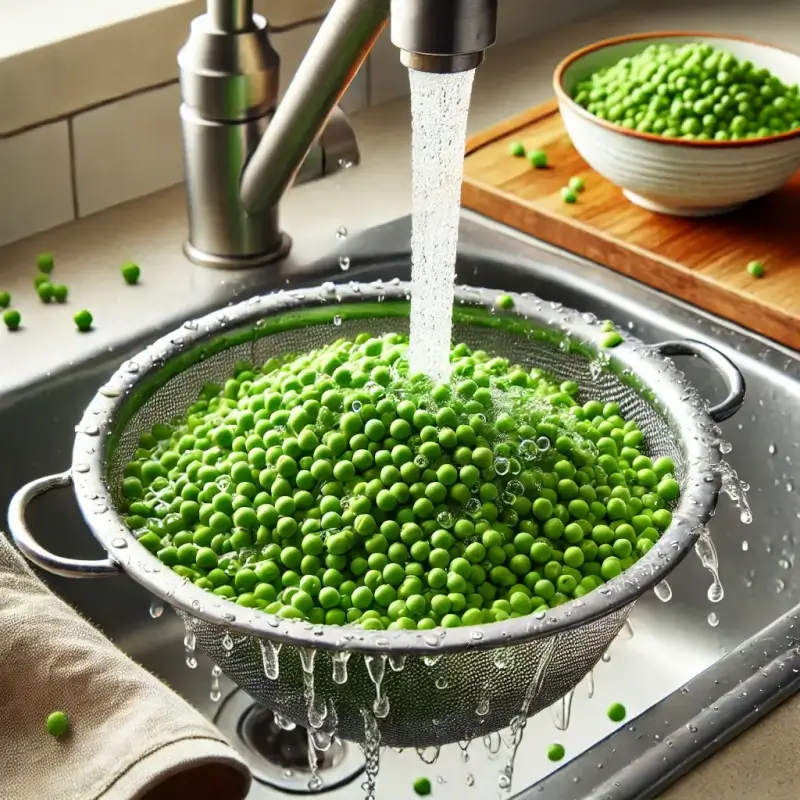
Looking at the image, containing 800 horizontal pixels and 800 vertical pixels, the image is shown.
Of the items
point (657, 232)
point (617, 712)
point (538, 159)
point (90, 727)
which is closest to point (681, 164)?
point (657, 232)

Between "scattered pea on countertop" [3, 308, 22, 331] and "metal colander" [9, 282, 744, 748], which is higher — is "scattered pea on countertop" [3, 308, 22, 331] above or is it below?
below

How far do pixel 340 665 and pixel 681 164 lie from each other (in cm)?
66

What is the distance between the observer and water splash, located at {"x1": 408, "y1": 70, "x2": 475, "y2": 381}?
78 centimetres

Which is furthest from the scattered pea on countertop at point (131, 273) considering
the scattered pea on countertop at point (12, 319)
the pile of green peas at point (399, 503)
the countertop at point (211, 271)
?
the pile of green peas at point (399, 503)

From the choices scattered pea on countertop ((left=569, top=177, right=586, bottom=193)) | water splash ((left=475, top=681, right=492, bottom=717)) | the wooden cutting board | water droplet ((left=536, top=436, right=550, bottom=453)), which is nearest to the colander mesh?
water splash ((left=475, top=681, right=492, bottom=717))

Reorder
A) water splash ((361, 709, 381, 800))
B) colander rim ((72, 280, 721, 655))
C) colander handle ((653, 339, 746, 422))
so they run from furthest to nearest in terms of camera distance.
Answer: colander handle ((653, 339, 746, 422)), water splash ((361, 709, 381, 800)), colander rim ((72, 280, 721, 655))

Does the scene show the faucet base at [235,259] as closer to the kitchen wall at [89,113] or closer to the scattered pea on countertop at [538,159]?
the kitchen wall at [89,113]

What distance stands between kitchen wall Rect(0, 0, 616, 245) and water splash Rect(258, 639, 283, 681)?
0.69 m

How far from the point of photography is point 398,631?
0.70 meters

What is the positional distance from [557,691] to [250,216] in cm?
56

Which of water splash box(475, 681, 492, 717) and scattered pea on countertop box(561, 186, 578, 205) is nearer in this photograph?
water splash box(475, 681, 492, 717)

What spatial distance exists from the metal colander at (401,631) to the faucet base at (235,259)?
8.7 inches

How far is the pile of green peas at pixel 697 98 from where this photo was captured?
122 cm

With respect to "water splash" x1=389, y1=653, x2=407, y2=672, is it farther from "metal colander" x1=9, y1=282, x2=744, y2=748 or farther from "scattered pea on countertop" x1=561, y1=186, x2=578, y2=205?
"scattered pea on countertop" x1=561, y1=186, x2=578, y2=205
